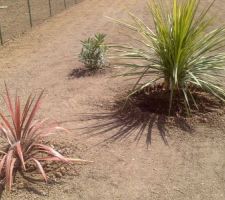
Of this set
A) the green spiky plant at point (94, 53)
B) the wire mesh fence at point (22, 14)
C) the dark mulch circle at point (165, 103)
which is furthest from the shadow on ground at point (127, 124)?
the wire mesh fence at point (22, 14)

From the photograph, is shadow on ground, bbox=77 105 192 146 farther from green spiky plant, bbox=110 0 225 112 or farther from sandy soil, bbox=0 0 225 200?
green spiky plant, bbox=110 0 225 112

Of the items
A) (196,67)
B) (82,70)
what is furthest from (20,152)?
(82,70)

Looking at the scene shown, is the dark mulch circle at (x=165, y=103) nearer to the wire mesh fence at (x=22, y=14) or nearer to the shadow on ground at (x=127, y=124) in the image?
the shadow on ground at (x=127, y=124)

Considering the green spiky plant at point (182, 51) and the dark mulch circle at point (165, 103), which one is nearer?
the green spiky plant at point (182, 51)

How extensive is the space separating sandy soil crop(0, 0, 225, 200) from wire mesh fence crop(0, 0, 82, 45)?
90.9 inches

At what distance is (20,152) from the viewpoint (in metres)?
3.21

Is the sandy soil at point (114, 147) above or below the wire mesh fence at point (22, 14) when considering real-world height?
below

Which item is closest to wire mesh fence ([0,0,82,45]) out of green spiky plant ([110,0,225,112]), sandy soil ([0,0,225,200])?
sandy soil ([0,0,225,200])

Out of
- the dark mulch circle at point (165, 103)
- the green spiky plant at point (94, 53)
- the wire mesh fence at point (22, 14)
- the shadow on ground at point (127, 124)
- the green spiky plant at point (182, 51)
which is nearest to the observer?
the shadow on ground at point (127, 124)

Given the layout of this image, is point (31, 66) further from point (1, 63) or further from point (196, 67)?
point (196, 67)

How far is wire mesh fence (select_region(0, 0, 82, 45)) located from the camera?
8.52 m

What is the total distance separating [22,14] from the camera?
10031mm

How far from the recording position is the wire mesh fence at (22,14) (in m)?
8.52

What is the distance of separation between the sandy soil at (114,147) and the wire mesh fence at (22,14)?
231 cm
